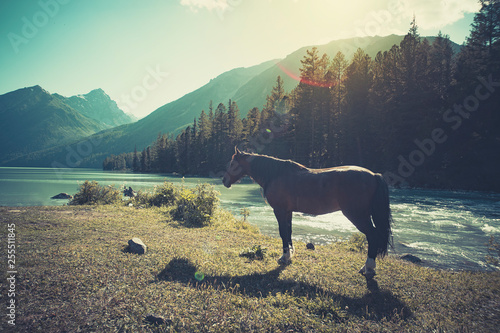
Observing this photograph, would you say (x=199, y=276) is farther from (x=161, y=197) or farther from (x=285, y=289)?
(x=161, y=197)

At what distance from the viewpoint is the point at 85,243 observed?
758 cm

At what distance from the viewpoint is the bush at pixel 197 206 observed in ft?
40.6

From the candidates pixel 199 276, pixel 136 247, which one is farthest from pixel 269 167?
pixel 136 247

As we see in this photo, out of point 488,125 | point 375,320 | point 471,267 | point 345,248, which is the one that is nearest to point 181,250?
point 375,320

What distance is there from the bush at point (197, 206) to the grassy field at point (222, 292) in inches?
170

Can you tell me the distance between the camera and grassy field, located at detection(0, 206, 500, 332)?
3.77m

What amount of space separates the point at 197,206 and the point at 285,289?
8.83 metres

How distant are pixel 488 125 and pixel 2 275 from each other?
44.4m

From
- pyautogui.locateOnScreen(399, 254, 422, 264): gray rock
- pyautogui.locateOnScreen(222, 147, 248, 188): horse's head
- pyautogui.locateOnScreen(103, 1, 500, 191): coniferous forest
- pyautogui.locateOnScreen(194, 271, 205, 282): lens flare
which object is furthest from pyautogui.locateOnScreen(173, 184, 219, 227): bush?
pyautogui.locateOnScreen(103, 1, 500, 191): coniferous forest

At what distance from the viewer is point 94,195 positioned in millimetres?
18719

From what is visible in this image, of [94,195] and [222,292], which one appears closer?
[222,292]

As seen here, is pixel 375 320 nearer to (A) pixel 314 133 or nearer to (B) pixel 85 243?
(B) pixel 85 243

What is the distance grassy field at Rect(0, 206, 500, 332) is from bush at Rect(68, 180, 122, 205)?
1118cm

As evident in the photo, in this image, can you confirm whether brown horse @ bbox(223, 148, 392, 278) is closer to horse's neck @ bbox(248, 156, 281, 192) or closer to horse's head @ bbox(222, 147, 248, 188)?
horse's neck @ bbox(248, 156, 281, 192)
